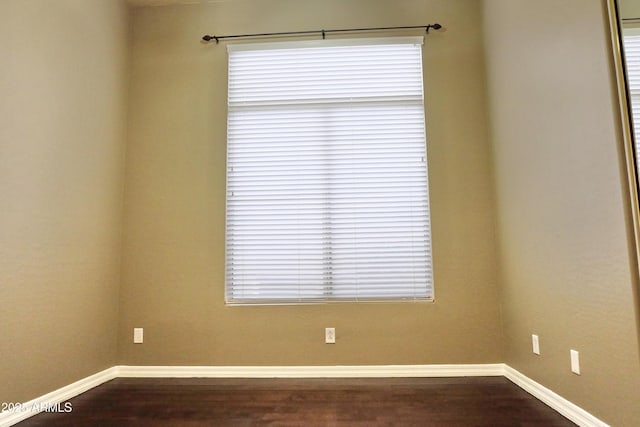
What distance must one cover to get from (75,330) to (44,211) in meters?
0.86

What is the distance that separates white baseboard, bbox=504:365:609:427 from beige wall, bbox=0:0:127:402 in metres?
3.06

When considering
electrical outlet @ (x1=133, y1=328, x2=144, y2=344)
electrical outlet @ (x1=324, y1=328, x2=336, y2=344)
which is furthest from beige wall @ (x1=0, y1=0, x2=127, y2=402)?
electrical outlet @ (x1=324, y1=328, x2=336, y2=344)

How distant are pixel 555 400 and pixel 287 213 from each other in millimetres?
2224

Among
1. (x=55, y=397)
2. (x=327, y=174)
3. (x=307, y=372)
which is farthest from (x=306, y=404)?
(x=327, y=174)

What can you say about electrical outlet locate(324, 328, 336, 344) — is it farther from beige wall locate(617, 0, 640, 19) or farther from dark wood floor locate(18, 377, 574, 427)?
beige wall locate(617, 0, 640, 19)

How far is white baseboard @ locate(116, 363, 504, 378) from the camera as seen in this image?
10.4 feet

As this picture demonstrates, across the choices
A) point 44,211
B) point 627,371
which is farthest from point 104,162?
point 627,371

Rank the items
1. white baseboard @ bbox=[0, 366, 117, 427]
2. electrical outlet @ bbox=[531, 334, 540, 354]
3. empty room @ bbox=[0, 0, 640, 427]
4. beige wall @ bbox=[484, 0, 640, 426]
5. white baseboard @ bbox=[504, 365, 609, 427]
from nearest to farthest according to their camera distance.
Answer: beige wall @ bbox=[484, 0, 640, 426] → white baseboard @ bbox=[504, 365, 609, 427] → white baseboard @ bbox=[0, 366, 117, 427] → empty room @ bbox=[0, 0, 640, 427] → electrical outlet @ bbox=[531, 334, 540, 354]

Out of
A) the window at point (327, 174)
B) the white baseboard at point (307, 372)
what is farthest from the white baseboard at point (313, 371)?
the window at point (327, 174)

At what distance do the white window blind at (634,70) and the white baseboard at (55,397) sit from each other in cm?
338

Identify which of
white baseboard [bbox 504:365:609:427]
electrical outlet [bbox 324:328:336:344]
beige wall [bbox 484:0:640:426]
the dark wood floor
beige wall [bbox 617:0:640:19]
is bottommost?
the dark wood floor

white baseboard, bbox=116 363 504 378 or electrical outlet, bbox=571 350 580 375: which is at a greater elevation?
electrical outlet, bbox=571 350 580 375

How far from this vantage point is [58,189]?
8.73 ft

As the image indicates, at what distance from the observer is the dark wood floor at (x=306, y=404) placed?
2.30 metres
